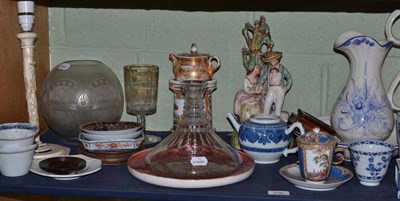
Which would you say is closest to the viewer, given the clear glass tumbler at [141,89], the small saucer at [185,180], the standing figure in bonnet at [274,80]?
the small saucer at [185,180]

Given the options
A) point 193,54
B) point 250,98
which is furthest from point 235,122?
point 193,54

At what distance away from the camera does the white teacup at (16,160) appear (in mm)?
1119

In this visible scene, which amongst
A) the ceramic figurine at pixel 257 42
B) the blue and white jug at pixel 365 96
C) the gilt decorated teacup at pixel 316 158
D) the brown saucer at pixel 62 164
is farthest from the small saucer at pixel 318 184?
the brown saucer at pixel 62 164

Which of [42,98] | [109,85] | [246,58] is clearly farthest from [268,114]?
[42,98]

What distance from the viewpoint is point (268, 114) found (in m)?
1.28

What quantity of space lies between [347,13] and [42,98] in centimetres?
75

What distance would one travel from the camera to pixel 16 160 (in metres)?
1.13

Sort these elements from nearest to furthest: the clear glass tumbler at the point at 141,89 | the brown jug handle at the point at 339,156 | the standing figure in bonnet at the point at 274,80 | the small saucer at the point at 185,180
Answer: the small saucer at the point at 185,180 < the brown jug handle at the point at 339,156 < the standing figure in bonnet at the point at 274,80 < the clear glass tumbler at the point at 141,89

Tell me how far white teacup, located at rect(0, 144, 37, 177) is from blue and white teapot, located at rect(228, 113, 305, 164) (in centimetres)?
43

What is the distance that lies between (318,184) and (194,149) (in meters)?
0.29

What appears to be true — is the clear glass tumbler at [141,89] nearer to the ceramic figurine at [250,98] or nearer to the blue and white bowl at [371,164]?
the ceramic figurine at [250,98]

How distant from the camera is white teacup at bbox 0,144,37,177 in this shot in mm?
1119

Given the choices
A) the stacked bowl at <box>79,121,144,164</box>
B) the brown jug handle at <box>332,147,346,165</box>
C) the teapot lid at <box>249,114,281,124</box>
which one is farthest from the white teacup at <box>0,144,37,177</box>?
the brown jug handle at <box>332,147,346,165</box>

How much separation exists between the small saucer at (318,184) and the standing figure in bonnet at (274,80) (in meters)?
0.18
